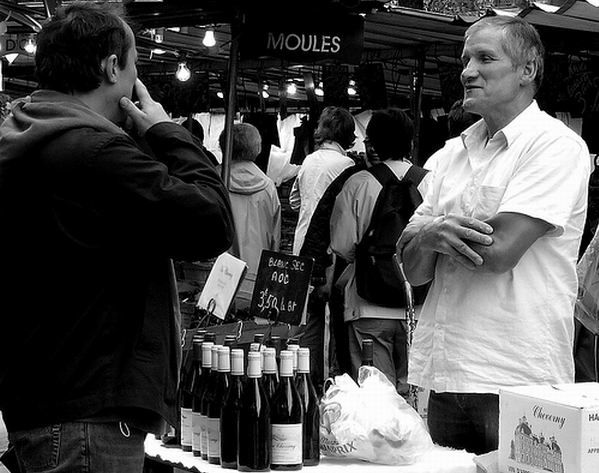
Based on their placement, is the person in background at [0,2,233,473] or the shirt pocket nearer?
the person in background at [0,2,233,473]

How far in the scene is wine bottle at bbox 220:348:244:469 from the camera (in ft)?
9.82

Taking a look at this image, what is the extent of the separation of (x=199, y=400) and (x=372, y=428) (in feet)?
1.94

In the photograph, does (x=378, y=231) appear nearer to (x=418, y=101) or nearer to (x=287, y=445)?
(x=287, y=445)

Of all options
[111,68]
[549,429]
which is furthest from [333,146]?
[111,68]

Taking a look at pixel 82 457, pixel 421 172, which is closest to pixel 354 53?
pixel 421 172

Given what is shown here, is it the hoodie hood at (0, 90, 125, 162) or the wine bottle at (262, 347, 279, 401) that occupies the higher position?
the hoodie hood at (0, 90, 125, 162)

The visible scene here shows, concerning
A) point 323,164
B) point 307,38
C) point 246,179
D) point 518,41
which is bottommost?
point 246,179

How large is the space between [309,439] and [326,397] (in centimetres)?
17

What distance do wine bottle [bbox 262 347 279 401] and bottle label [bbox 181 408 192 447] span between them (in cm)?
33

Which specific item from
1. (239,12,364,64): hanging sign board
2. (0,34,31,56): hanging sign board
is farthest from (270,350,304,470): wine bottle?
(0,34,31,56): hanging sign board

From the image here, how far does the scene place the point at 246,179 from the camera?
21.9 ft

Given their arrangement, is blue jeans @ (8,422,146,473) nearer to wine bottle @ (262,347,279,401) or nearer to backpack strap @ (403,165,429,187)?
wine bottle @ (262,347,279,401)

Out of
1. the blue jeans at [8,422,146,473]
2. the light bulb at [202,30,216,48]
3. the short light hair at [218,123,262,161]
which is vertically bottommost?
the blue jeans at [8,422,146,473]

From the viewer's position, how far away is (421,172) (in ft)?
17.8
